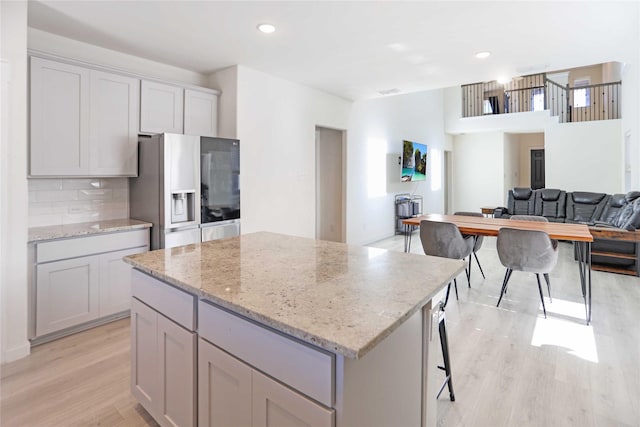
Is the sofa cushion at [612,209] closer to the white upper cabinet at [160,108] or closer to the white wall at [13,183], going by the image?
the white upper cabinet at [160,108]

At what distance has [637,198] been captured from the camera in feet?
15.4

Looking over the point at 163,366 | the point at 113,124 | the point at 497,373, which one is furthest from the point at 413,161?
the point at 163,366

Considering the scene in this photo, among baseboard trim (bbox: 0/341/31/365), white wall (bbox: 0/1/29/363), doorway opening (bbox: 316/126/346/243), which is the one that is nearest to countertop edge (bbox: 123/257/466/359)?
white wall (bbox: 0/1/29/363)

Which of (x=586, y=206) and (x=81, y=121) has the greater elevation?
(x=81, y=121)

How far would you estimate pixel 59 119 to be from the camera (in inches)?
111

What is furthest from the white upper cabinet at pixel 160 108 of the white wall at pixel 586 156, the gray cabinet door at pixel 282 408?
the white wall at pixel 586 156

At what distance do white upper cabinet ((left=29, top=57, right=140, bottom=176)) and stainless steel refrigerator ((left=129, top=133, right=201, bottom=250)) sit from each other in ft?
0.70

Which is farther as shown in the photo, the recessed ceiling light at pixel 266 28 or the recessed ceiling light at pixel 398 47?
the recessed ceiling light at pixel 398 47

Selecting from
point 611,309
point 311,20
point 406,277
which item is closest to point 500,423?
point 406,277

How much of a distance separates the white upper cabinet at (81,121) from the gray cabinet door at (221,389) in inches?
96.4

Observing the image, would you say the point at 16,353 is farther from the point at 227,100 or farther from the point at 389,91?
the point at 389,91

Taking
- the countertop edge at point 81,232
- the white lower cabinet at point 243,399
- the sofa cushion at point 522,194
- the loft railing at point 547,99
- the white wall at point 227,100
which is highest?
the loft railing at point 547,99

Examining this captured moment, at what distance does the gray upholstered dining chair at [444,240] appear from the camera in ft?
11.4

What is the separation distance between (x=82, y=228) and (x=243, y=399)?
252 centimetres
